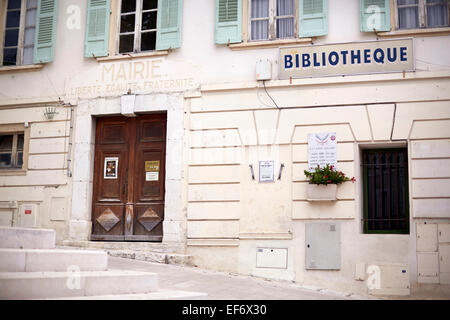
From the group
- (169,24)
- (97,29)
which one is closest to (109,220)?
(97,29)

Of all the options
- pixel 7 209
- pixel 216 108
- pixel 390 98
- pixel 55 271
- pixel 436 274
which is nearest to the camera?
pixel 55 271

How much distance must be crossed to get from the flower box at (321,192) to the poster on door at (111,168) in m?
4.00

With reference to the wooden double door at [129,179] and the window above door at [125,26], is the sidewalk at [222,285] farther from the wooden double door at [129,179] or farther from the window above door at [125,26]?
the window above door at [125,26]

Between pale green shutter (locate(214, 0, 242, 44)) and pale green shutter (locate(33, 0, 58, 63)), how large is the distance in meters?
3.66

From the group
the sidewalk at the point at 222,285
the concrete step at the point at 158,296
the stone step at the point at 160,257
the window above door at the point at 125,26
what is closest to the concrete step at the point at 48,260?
the concrete step at the point at 158,296

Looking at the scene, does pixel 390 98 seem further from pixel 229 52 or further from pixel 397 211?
pixel 229 52

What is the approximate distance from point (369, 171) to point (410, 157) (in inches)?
32.3

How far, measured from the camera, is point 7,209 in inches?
477

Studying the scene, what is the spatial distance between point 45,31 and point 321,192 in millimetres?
6845

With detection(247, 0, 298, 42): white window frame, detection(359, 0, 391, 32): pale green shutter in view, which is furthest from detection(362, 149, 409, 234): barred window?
detection(247, 0, 298, 42): white window frame

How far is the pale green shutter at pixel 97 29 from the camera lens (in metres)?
12.0

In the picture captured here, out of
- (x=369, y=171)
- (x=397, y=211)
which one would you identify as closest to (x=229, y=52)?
(x=369, y=171)

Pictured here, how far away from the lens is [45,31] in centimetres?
1247

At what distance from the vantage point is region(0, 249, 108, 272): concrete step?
6.51 metres
